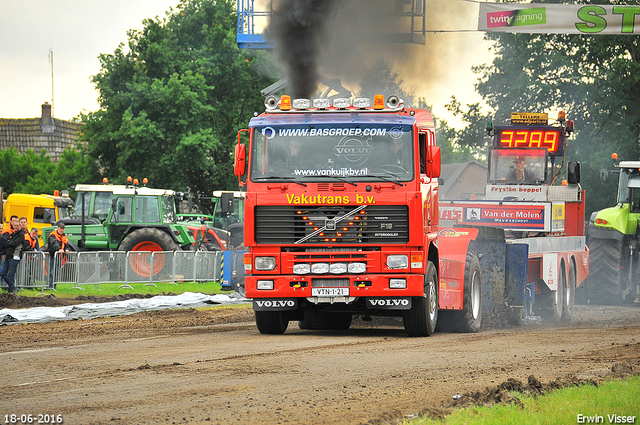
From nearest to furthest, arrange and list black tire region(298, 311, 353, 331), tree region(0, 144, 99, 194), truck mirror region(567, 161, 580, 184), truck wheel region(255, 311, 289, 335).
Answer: truck wheel region(255, 311, 289, 335) → black tire region(298, 311, 353, 331) → truck mirror region(567, 161, 580, 184) → tree region(0, 144, 99, 194)

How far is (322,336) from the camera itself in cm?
1348

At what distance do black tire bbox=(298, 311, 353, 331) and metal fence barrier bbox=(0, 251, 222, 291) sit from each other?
1022 cm

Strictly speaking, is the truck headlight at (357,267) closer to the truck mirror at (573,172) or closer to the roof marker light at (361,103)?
the roof marker light at (361,103)

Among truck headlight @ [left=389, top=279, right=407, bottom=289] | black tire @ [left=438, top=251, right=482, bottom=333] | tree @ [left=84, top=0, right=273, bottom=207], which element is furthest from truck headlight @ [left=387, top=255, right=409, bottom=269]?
tree @ [left=84, top=0, right=273, bottom=207]

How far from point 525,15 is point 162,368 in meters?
16.1

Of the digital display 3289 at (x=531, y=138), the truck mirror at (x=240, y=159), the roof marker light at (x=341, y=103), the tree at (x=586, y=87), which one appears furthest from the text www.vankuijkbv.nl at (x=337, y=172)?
the tree at (x=586, y=87)

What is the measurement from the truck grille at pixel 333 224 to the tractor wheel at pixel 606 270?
10.4 meters

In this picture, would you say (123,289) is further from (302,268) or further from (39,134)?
(39,134)

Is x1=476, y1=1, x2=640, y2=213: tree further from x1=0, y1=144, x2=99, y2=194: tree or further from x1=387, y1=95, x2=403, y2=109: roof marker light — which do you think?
x1=387, y1=95, x2=403, y2=109: roof marker light

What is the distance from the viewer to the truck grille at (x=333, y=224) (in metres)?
12.3

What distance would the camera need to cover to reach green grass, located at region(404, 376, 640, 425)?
6711 millimetres

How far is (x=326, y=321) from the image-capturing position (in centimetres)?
1522

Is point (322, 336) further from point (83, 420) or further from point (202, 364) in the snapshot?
point (83, 420)

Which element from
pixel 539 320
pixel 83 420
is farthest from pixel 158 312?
pixel 83 420
